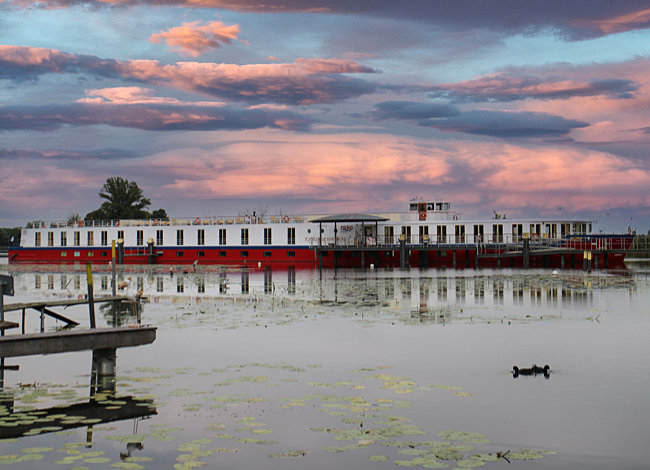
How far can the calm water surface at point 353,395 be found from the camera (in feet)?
30.6

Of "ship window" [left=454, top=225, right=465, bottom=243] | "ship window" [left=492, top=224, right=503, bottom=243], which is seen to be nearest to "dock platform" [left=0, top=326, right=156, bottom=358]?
"ship window" [left=492, top=224, right=503, bottom=243]

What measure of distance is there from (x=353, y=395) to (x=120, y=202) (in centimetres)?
12262

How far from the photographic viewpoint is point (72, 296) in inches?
1326

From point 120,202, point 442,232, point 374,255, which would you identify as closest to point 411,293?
point 442,232

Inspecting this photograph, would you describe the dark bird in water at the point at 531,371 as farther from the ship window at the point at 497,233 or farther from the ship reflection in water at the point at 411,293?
the ship window at the point at 497,233

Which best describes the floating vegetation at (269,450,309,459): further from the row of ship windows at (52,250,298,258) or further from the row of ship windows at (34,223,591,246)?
the row of ship windows at (52,250,298,258)

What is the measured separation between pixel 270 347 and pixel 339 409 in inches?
268

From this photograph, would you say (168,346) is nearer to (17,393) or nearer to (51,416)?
(17,393)

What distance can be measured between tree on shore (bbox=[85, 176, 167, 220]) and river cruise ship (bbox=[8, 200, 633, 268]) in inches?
1516

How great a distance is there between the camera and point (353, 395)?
12.3 meters

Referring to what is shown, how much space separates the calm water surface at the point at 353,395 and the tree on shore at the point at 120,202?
348 feet

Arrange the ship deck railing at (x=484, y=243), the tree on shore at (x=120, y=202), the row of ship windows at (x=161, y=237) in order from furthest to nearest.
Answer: the tree on shore at (x=120, y=202) < the row of ship windows at (x=161, y=237) < the ship deck railing at (x=484, y=243)

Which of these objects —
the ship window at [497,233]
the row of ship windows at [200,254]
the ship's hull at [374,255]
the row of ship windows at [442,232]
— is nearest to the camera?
the ship's hull at [374,255]

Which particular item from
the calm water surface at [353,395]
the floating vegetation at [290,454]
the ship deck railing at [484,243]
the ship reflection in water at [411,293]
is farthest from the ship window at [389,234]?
the floating vegetation at [290,454]
